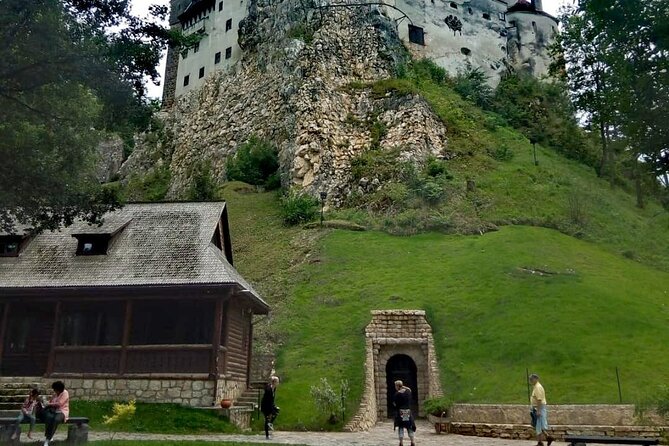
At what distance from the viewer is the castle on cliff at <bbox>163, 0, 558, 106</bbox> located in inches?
2338

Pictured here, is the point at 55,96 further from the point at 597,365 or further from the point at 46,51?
the point at 597,365

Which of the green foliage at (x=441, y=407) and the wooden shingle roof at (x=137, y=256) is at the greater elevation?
the wooden shingle roof at (x=137, y=256)

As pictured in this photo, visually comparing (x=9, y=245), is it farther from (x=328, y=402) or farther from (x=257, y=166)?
(x=257, y=166)

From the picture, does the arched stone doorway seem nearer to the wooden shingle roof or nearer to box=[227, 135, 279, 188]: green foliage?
the wooden shingle roof

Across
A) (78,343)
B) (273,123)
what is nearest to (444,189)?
(273,123)

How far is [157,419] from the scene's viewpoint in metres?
16.8

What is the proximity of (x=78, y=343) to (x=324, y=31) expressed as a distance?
39592 mm

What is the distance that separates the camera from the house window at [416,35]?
203ft

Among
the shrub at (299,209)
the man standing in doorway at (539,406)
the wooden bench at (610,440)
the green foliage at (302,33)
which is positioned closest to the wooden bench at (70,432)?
the man standing in doorway at (539,406)

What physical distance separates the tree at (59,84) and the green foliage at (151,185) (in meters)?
40.5

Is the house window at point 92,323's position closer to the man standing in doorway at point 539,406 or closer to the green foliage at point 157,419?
the green foliage at point 157,419

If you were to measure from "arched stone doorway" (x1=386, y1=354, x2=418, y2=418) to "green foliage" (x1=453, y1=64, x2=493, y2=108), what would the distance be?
132ft

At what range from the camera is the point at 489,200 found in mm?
40562

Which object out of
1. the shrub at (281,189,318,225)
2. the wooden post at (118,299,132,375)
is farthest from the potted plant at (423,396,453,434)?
the shrub at (281,189,318,225)
